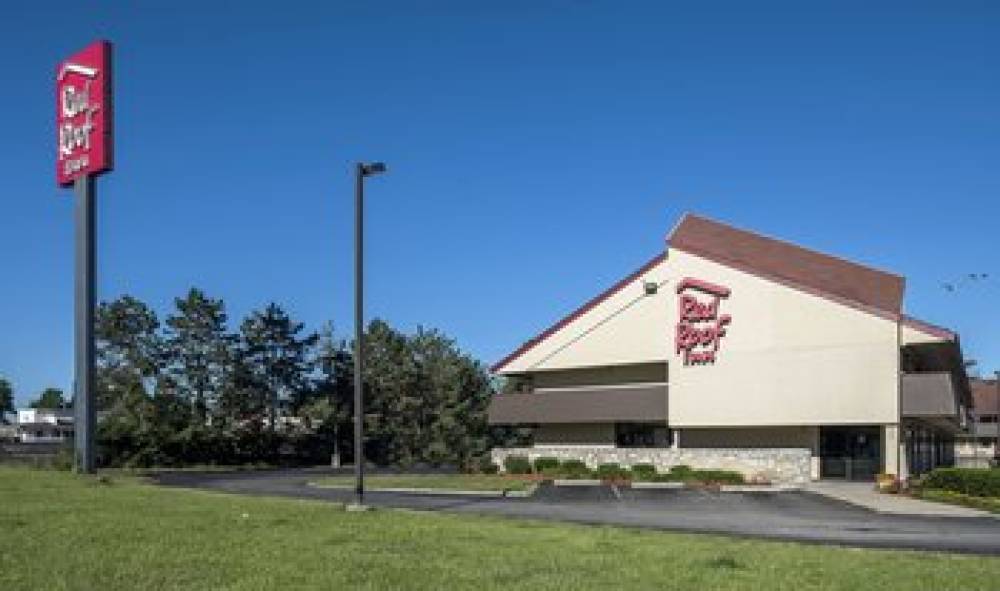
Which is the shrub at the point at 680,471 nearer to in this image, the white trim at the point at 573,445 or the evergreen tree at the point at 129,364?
the white trim at the point at 573,445

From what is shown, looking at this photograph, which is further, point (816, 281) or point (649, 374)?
point (649, 374)

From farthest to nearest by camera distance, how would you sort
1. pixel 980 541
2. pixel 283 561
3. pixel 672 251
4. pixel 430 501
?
pixel 672 251, pixel 430 501, pixel 980 541, pixel 283 561

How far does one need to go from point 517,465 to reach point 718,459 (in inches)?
339

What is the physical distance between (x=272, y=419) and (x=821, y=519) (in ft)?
151

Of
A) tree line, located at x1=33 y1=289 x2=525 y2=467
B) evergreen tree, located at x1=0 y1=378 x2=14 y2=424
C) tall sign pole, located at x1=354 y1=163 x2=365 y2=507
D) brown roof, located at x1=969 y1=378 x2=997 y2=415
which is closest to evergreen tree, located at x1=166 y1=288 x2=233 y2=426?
tree line, located at x1=33 y1=289 x2=525 y2=467

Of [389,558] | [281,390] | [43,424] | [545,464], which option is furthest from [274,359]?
[43,424]

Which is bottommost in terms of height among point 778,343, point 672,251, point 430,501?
point 430,501

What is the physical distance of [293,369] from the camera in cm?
6719

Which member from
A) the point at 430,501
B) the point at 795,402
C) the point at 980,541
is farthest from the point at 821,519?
the point at 795,402

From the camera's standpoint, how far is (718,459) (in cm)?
4391

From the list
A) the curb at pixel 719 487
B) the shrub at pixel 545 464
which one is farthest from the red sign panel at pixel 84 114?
the shrub at pixel 545 464

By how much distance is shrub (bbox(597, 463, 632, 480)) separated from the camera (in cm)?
4288

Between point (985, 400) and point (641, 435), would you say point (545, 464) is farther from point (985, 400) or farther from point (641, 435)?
point (985, 400)

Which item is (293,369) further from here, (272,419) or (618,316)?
(618,316)
